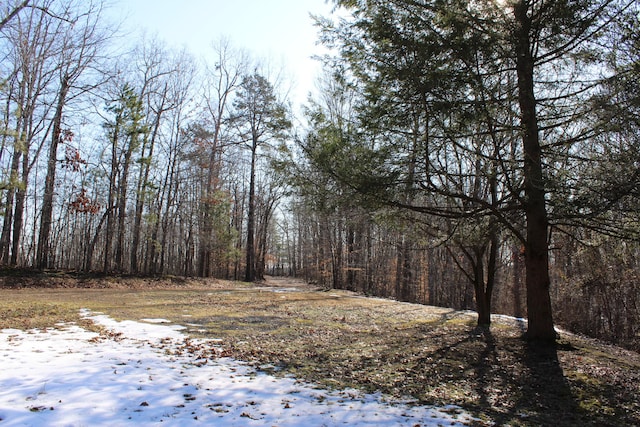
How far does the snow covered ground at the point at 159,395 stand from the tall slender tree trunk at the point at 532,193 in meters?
3.48

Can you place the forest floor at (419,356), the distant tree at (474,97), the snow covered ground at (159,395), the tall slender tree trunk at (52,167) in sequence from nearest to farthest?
the snow covered ground at (159,395)
the forest floor at (419,356)
the distant tree at (474,97)
the tall slender tree trunk at (52,167)

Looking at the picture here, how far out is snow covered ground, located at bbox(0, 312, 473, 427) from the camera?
313 cm

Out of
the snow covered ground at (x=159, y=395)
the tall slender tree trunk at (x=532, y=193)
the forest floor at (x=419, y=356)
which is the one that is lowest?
the forest floor at (x=419, y=356)

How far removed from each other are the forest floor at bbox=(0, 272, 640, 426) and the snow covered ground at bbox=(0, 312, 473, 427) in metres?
0.39

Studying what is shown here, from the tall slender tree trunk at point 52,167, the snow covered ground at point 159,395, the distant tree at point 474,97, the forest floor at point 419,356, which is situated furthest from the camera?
the tall slender tree trunk at point 52,167

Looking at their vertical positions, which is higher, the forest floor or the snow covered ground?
the snow covered ground

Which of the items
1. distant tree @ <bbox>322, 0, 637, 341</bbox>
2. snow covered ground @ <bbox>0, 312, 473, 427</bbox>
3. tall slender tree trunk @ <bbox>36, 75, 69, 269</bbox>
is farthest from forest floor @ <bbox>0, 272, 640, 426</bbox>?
tall slender tree trunk @ <bbox>36, 75, 69, 269</bbox>

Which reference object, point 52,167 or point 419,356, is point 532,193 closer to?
point 419,356

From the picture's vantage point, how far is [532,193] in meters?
5.79

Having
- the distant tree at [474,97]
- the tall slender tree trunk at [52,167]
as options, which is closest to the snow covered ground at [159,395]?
the distant tree at [474,97]

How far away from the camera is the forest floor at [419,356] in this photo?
4312 mm

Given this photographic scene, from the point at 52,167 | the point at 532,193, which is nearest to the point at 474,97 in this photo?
the point at 532,193

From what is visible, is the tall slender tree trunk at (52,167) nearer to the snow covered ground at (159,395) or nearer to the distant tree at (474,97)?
the snow covered ground at (159,395)

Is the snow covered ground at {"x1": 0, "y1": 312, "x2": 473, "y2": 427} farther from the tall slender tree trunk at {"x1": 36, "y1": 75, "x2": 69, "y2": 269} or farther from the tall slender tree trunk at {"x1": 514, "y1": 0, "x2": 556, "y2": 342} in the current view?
the tall slender tree trunk at {"x1": 36, "y1": 75, "x2": 69, "y2": 269}
